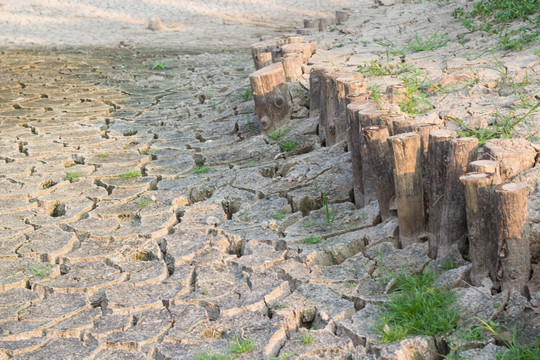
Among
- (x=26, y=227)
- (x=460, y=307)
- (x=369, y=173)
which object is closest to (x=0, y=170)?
(x=26, y=227)

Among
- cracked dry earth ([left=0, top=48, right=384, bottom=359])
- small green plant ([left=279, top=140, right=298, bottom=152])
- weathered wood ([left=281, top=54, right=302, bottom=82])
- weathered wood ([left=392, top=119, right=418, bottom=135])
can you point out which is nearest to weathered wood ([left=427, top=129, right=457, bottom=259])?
weathered wood ([left=392, top=119, right=418, bottom=135])

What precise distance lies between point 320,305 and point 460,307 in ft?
2.19

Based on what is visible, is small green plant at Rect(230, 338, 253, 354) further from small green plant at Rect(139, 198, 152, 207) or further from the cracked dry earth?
small green plant at Rect(139, 198, 152, 207)

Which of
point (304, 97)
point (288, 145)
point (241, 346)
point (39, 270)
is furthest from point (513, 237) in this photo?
point (304, 97)

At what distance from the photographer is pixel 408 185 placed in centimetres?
365

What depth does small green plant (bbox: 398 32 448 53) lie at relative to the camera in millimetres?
6648

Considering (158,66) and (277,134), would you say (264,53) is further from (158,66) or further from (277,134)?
(158,66)

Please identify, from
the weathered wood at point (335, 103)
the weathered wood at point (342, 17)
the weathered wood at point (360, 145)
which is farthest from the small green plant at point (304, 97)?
the weathered wood at point (342, 17)

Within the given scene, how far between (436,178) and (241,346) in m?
A: 1.36

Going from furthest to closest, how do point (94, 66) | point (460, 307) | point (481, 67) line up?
point (94, 66) < point (481, 67) < point (460, 307)

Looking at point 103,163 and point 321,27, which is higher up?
point 321,27

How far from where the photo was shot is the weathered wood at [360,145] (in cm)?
413

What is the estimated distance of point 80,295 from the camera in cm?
355

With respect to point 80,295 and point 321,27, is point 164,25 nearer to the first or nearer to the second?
point 321,27
